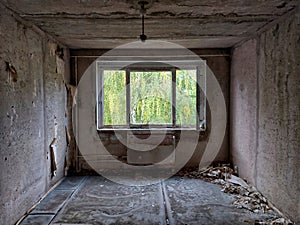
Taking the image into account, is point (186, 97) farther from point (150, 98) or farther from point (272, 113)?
point (272, 113)

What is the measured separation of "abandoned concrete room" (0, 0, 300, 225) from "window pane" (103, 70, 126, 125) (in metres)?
0.02

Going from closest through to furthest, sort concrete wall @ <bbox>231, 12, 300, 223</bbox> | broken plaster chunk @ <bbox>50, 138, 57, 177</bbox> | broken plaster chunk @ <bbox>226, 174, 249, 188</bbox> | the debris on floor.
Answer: concrete wall @ <bbox>231, 12, 300, 223</bbox>
the debris on floor
broken plaster chunk @ <bbox>50, 138, 57, 177</bbox>
broken plaster chunk @ <bbox>226, 174, 249, 188</bbox>

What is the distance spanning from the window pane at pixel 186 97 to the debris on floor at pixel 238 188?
962 mm

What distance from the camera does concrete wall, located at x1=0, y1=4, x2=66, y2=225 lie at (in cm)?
309

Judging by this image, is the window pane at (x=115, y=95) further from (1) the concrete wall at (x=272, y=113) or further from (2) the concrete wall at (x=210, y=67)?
(1) the concrete wall at (x=272, y=113)

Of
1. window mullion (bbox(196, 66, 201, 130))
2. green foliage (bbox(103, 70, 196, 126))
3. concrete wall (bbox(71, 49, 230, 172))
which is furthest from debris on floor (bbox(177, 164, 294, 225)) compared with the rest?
green foliage (bbox(103, 70, 196, 126))

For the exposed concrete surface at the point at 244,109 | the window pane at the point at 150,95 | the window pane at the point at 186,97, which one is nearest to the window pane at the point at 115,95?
the window pane at the point at 150,95

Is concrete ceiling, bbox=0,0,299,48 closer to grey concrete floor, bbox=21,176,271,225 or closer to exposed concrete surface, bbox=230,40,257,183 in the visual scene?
exposed concrete surface, bbox=230,40,257,183

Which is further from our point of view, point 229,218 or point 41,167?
point 41,167

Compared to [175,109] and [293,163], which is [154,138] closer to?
[175,109]

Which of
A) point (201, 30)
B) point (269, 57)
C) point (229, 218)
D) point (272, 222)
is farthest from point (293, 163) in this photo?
point (201, 30)

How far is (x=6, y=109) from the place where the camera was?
310 centimetres

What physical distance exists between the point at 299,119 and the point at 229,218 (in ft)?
4.42

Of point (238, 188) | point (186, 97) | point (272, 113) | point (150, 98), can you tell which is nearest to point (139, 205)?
point (238, 188)
